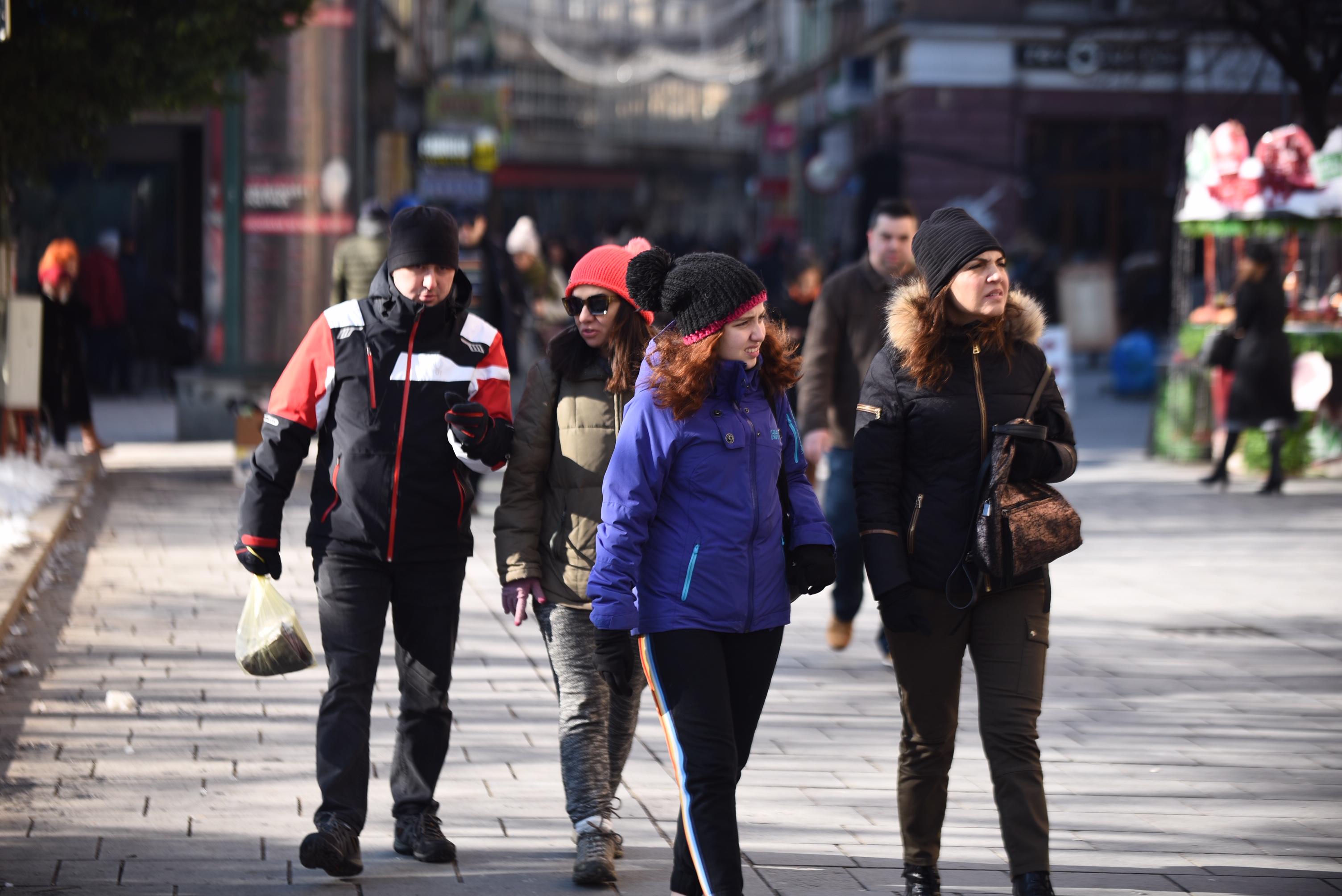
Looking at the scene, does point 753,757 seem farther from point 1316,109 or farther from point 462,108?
point 462,108

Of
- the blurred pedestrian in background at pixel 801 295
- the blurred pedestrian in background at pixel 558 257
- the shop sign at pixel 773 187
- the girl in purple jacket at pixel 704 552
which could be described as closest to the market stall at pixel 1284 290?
the blurred pedestrian in background at pixel 801 295

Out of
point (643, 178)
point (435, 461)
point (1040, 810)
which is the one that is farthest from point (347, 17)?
point (643, 178)

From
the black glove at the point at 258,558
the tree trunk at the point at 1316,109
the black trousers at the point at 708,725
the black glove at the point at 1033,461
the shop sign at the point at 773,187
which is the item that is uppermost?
the shop sign at the point at 773,187

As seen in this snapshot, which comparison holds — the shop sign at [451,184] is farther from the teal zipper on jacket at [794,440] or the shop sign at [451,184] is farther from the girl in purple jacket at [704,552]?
the girl in purple jacket at [704,552]

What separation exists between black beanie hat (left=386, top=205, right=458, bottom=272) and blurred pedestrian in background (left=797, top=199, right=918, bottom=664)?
2.73 m

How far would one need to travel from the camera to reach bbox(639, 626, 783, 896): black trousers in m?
4.04

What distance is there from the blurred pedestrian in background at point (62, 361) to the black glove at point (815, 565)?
10.8 meters

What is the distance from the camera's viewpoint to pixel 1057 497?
454 cm

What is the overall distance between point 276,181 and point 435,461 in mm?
11113

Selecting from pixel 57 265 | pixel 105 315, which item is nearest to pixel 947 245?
pixel 57 265

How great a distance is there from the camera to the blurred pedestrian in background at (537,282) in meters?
13.5

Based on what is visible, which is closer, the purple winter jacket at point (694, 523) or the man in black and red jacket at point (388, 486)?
the purple winter jacket at point (694, 523)

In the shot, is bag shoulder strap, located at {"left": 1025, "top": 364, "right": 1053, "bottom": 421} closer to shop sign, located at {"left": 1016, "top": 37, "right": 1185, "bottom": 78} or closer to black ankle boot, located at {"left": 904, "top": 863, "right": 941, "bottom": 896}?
black ankle boot, located at {"left": 904, "top": 863, "right": 941, "bottom": 896}

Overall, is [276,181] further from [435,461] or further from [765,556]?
[765,556]
